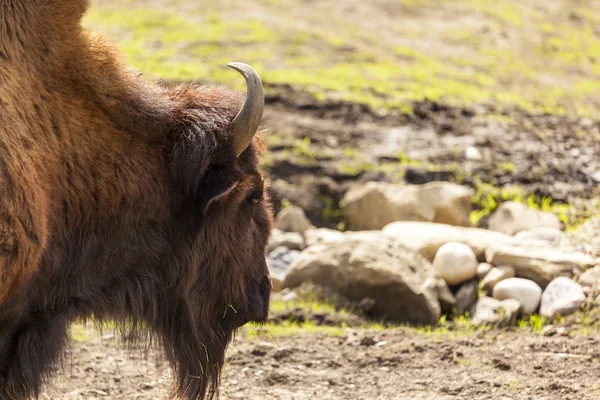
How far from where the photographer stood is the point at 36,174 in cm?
354

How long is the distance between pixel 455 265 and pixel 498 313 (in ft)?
2.04

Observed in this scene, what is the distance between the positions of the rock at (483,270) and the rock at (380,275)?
45 centimetres

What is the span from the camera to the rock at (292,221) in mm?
8219

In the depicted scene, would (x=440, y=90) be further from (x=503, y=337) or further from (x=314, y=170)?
(x=503, y=337)

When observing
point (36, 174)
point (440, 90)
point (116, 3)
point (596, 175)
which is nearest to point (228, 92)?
point (36, 174)

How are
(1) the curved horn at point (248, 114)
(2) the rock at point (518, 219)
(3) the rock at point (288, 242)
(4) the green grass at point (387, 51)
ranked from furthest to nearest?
(4) the green grass at point (387, 51)
(2) the rock at point (518, 219)
(3) the rock at point (288, 242)
(1) the curved horn at point (248, 114)

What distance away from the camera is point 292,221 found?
8219 millimetres

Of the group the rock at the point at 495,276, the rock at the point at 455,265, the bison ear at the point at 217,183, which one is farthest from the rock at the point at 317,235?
the bison ear at the point at 217,183

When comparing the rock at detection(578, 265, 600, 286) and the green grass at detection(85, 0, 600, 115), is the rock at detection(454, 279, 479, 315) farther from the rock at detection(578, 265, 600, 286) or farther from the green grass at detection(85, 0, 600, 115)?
the green grass at detection(85, 0, 600, 115)

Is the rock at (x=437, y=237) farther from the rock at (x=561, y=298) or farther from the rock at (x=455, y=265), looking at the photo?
the rock at (x=561, y=298)

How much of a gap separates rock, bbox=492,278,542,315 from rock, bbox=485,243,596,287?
0.11 meters

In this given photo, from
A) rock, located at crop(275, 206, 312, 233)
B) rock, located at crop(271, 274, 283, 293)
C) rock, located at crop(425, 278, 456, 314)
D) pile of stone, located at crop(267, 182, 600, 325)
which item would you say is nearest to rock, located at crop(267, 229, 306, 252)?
pile of stone, located at crop(267, 182, 600, 325)

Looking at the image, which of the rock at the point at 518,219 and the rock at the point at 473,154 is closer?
the rock at the point at 518,219

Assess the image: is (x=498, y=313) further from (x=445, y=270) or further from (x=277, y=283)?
(x=277, y=283)
